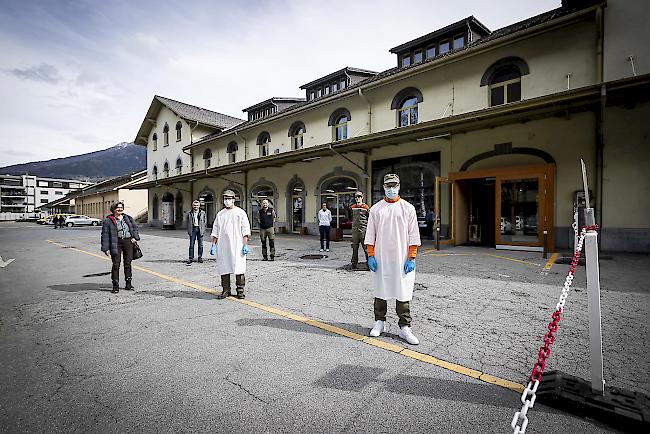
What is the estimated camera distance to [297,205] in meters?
19.1

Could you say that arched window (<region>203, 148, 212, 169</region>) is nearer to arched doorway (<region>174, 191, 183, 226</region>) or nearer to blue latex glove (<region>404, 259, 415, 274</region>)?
arched doorway (<region>174, 191, 183, 226</region>)

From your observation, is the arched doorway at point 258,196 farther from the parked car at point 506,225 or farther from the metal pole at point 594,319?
the metal pole at point 594,319

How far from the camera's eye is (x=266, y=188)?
817 inches

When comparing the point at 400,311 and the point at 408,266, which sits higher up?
the point at 408,266

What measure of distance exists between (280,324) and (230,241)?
6.63 feet

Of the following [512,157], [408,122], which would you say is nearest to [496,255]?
[512,157]

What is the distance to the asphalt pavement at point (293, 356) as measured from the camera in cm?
230

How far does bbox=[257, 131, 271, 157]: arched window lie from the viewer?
835 inches

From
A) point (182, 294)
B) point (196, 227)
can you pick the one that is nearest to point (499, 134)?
point (196, 227)

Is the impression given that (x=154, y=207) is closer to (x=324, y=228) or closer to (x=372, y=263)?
(x=324, y=228)

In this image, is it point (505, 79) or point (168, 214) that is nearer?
point (505, 79)

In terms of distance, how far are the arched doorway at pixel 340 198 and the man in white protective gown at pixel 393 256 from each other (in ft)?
39.8

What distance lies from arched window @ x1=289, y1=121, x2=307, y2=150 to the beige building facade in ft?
0.29

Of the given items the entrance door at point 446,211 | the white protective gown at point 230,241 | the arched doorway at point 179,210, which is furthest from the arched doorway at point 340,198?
the arched doorway at point 179,210
